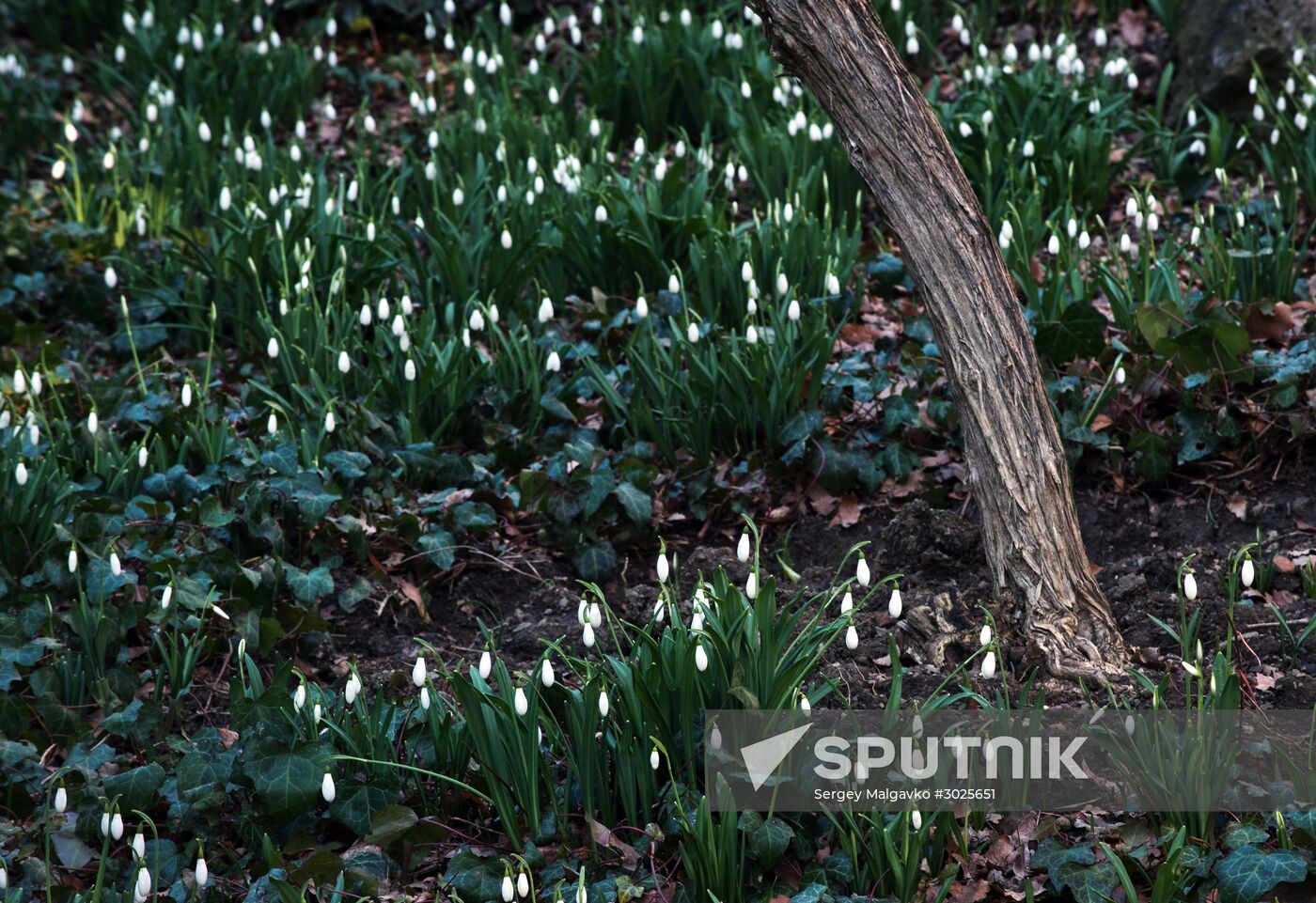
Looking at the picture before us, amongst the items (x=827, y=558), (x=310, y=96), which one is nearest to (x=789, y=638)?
(x=827, y=558)

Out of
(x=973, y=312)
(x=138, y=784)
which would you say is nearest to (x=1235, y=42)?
(x=973, y=312)

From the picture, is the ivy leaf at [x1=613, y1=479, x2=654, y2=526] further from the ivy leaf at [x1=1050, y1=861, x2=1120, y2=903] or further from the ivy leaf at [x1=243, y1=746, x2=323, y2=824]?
the ivy leaf at [x1=1050, y1=861, x2=1120, y2=903]

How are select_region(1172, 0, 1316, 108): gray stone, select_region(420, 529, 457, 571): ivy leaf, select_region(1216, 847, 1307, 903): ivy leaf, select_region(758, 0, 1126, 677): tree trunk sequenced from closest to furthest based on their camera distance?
select_region(1216, 847, 1307, 903): ivy leaf → select_region(758, 0, 1126, 677): tree trunk → select_region(420, 529, 457, 571): ivy leaf → select_region(1172, 0, 1316, 108): gray stone

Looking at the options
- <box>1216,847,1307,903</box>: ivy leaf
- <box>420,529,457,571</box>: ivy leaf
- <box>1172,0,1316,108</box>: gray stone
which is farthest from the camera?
<box>1172,0,1316,108</box>: gray stone

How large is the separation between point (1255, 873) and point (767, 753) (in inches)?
35.0

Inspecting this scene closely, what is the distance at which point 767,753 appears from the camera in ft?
8.41

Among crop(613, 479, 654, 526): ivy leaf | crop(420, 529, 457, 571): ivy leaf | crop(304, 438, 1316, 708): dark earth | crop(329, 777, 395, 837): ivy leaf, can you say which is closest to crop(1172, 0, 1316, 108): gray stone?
crop(304, 438, 1316, 708): dark earth

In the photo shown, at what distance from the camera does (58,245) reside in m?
5.17

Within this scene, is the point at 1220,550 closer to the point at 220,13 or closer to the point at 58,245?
the point at 58,245

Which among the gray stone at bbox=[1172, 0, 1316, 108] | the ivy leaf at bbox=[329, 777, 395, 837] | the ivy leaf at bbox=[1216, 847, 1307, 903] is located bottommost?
the ivy leaf at bbox=[1216, 847, 1307, 903]

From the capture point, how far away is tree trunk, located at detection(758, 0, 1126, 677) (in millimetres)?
2896

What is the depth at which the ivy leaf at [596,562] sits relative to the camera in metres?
3.65

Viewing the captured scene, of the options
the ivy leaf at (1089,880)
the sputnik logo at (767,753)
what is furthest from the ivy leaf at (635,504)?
the ivy leaf at (1089,880)

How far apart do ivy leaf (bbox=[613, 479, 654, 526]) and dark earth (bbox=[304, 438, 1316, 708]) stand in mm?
158
